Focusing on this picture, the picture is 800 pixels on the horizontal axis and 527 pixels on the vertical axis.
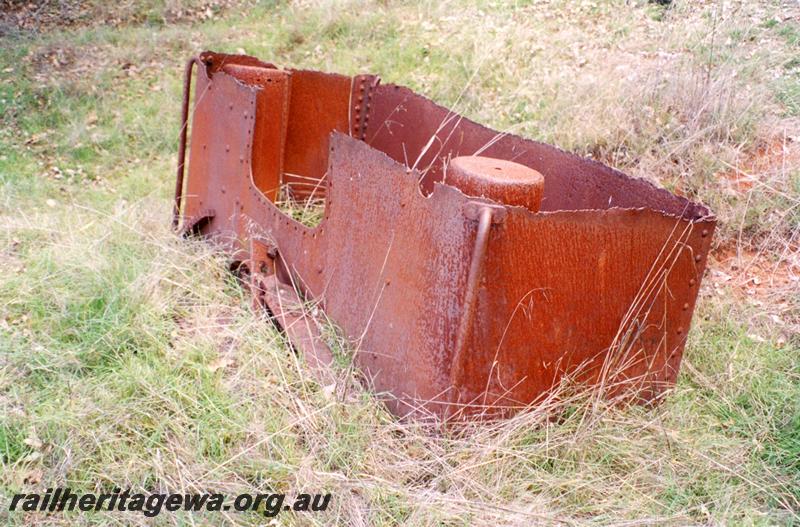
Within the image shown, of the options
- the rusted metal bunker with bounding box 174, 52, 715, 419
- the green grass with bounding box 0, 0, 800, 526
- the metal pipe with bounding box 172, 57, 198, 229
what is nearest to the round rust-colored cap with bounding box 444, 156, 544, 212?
the rusted metal bunker with bounding box 174, 52, 715, 419

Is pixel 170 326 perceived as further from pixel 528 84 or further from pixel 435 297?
pixel 528 84

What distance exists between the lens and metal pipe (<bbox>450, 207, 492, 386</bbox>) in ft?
7.04

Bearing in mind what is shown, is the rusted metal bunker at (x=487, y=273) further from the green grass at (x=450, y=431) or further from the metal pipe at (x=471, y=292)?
the green grass at (x=450, y=431)

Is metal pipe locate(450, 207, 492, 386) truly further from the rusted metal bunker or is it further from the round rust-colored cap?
the round rust-colored cap

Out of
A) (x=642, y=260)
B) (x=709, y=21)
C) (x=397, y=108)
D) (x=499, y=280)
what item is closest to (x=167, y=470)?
(x=499, y=280)

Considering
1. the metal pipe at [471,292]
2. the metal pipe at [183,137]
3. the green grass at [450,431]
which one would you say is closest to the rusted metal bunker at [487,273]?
the metal pipe at [471,292]

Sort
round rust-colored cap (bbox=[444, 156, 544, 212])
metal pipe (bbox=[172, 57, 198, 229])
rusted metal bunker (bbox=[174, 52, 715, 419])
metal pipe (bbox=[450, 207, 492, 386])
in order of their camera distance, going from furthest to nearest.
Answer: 1. metal pipe (bbox=[172, 57, 198, 229])
2. round rust-colored cap (bbox=[444, 156, 544, 212])
3. rusted metal bunker (bbox=[174, 52, 715, 419])
4. metal pipe (bbox=[450, 207, 492, 386])

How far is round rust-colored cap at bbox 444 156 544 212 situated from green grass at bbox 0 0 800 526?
80 cm

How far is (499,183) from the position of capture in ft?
8.38

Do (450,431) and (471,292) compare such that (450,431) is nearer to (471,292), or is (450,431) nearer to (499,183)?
(471,292)

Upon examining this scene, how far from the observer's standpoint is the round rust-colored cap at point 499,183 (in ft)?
8.38

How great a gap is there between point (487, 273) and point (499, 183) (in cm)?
44

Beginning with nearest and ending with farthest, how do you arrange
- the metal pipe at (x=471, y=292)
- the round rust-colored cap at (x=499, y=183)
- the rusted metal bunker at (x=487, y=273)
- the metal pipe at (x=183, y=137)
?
the metal pipe at (x=471, y=292) → the rusted metal bunker at (x=487, y=273) → the round rust-colored cap at (x=499, y=183) → the metal pipe at (x=183, y=137)

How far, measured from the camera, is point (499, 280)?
90.8 inches
